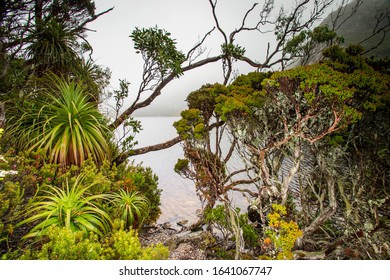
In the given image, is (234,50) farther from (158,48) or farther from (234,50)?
(158,48)

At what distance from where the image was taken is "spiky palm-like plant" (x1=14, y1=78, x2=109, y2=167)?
2605 millimetres

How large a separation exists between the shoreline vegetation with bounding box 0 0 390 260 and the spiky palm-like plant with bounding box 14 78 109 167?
0.02 m

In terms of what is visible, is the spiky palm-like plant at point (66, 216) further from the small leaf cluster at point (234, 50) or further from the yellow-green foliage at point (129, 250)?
the small leaf cluster at point (234, 50)

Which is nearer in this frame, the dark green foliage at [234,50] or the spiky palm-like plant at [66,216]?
the spiky palm-like plant at [66,216]

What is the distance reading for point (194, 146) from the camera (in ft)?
11.2

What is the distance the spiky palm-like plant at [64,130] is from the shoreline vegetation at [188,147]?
22 mm

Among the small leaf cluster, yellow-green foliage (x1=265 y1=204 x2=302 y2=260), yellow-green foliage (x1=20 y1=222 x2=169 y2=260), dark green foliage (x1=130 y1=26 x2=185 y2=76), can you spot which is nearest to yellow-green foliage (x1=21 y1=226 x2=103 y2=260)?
yellow-green foliage (x1=20 y1=222 x2=169 y2=260)

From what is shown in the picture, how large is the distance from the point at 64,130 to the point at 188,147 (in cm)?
212

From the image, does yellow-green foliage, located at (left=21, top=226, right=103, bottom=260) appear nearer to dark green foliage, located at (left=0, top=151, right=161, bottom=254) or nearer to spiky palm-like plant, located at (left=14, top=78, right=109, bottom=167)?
dark green foliage, located at (left=0, top=151, right=161, bottom=254)

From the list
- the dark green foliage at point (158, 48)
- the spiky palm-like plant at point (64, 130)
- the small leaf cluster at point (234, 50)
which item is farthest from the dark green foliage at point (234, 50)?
the spiky palm-like plant at point (64, 130)

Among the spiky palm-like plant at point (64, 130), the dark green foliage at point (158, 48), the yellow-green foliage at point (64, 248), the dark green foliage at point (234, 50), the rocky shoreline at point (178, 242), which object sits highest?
the dark green foliage at point (234, 50)

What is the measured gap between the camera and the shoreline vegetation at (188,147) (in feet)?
5.93

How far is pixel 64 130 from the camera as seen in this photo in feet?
9.14
